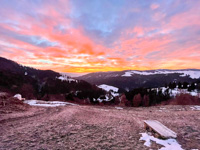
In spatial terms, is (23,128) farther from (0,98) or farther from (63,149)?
(0,98)

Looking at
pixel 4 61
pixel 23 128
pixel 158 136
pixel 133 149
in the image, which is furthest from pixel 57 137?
pixel 4 61

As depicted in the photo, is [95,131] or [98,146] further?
[95,131]

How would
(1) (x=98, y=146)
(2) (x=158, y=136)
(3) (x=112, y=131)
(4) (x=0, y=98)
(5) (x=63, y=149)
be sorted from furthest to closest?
1. (4) (x=0, y=98)
2. (3) (x=112, y=131)
3. (2) (x=158, y=136)
4. (1) (x=98, y=146)
5. (5) (x=63, y=149)

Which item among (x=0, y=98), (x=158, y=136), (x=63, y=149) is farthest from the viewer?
(x=0, y=98)

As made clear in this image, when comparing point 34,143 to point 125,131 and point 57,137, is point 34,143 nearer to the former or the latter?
point 57,137

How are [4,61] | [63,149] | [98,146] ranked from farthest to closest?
[4,61]
[98,146]
[63,149]

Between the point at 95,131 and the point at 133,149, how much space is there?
9.11 feet

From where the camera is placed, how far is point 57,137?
238 inches

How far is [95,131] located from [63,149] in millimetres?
2570

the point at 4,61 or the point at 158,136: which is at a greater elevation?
the point at 4,61

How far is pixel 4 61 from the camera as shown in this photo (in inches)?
7357

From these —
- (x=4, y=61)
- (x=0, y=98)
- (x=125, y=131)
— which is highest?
(x=4, y=61)

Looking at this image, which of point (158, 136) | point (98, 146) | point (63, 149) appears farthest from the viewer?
point (158, 136)

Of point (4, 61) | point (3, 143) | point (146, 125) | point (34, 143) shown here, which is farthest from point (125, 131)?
point (4, 61)
